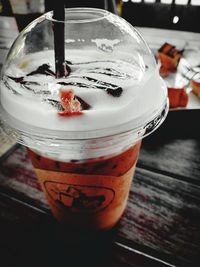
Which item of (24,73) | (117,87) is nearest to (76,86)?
(117,87)

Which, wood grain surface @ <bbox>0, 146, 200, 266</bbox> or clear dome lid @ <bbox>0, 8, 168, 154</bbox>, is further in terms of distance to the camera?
wood grain surface @ <bbox>0, 146, 200, 266</bbox>

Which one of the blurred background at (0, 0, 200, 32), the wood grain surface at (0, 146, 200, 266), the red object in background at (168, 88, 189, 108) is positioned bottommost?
the wood grain surface at (0, 146, 200, 266)

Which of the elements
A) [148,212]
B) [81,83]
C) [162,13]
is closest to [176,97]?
[148,212]

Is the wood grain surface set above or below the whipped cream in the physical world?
below

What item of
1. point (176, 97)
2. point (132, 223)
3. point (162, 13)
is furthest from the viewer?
point (162, 13)

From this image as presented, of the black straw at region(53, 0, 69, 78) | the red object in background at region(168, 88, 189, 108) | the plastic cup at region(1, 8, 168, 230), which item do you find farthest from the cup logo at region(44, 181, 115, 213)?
the red object in background at region(168, 88, 189, 108)

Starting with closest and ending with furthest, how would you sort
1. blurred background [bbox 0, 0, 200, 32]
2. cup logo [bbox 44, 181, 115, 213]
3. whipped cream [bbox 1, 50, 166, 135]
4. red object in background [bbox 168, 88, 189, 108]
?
1. whipped cream [bbox 1, 50, 166, 135]
2. cup logo [bbox 44, 181, 115, 213]
3. red object in background [bbox 168, 88, 189, 108]
4. blurred background [bbox 0, 0, 200, 32]

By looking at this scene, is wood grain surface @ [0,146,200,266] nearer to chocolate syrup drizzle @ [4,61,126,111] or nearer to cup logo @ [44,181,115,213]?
cup logo @ [44,181,115,213]

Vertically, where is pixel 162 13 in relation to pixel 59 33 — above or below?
below

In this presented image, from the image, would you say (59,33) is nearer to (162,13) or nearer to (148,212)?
(148,212)
